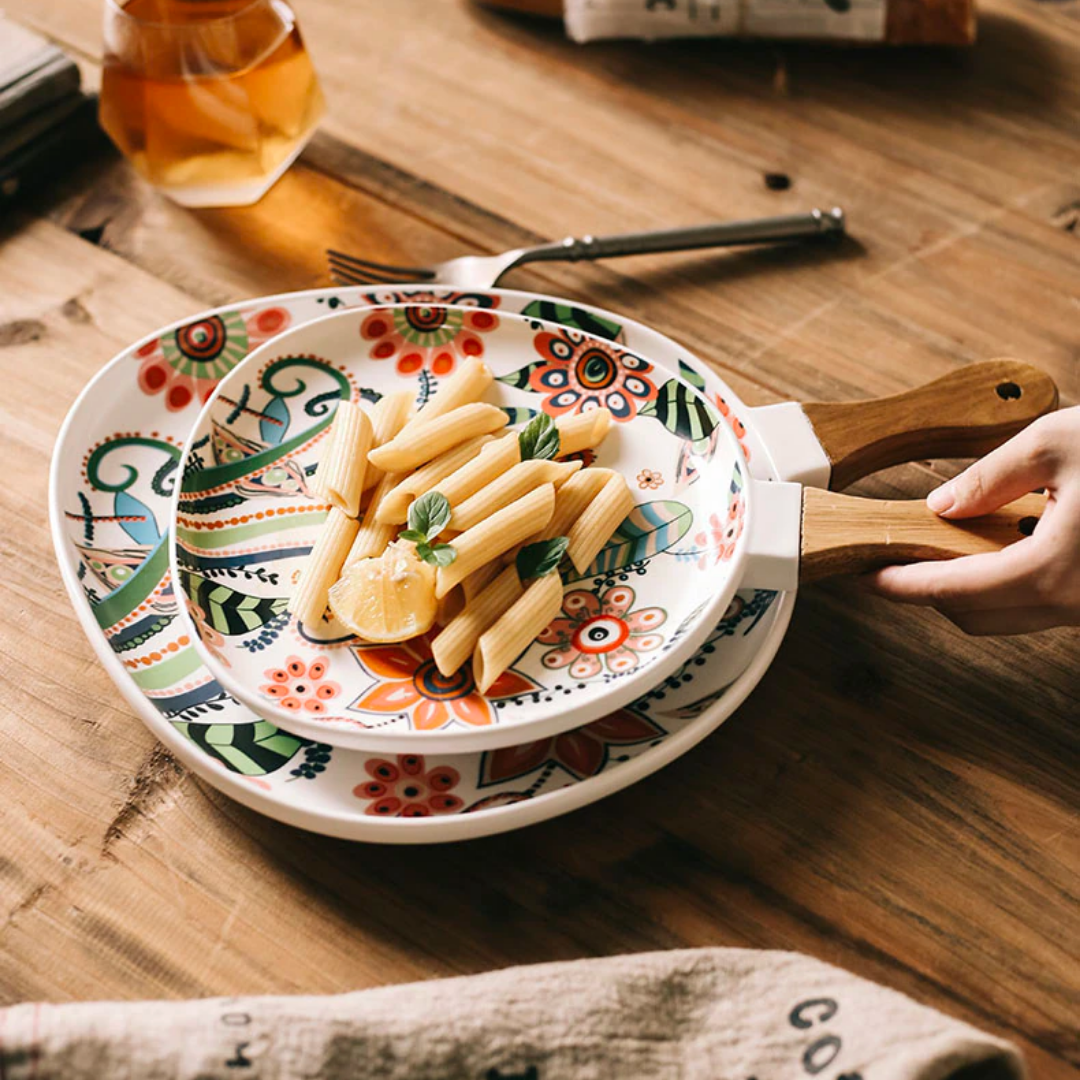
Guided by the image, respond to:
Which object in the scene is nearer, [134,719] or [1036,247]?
[134,719]

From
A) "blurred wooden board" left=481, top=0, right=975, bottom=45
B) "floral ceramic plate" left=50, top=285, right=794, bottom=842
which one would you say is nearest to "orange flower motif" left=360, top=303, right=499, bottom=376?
"floral ceramic plate" left=50, top=285, right=794, bottom=842

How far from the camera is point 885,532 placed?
808 mm

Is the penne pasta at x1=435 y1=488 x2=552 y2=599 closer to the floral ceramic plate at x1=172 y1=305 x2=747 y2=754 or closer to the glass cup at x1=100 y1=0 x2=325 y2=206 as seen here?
the floral ceramic plate at x1=172 y1=305 x2=747 y2=754

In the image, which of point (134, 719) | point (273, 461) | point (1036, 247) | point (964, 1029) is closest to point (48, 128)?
point (273, 461)

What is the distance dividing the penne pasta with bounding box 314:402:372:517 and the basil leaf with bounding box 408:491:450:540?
0.06 metres

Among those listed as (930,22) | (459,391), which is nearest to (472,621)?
(459,391)

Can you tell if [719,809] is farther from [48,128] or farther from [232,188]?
[48,128]

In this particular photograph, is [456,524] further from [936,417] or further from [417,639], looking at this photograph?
[936,417]

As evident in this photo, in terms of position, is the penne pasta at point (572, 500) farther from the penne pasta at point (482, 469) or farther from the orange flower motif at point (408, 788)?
the orange flower motif at point (408, 788)

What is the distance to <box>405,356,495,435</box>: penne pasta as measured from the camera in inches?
35.5

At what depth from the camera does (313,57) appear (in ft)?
4.65

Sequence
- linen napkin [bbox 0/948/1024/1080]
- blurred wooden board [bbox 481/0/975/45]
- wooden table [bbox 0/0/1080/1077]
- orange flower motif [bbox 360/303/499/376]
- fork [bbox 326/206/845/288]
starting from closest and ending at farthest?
linen napkin [bbox 0/948/1024/1080] < wooden table [bbox 0/0/1080/1077] < orange flower motif [bbox 360/303/499/376] < fork [bbox 326/206/845/288] < blurred wooden board [bbox 481/0/975/45]

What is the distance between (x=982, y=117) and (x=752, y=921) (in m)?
1.09

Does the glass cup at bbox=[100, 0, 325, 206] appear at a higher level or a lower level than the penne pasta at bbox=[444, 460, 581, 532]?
higher
